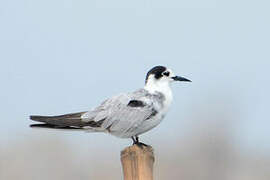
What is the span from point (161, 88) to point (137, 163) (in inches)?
105

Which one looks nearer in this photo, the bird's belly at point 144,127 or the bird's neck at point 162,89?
the bird's belly at point 144,127

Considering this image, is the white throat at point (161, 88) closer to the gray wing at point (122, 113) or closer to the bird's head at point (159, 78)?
the bird's head at point (159, 78)

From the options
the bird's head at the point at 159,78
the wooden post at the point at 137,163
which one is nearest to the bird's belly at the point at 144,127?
the bird's head at the point at 159,78

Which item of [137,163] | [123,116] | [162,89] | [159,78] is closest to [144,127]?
[123,116]

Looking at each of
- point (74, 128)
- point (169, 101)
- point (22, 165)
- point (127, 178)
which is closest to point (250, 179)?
point (22, 165)

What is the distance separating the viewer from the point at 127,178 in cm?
838

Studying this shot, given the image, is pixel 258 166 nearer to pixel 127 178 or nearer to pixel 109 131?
pixel 109 131

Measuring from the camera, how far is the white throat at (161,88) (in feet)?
35.6

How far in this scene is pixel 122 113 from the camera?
10180 millimetres

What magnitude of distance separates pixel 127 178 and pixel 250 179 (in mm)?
10007

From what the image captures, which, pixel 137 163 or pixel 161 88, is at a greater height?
pixel 161 88

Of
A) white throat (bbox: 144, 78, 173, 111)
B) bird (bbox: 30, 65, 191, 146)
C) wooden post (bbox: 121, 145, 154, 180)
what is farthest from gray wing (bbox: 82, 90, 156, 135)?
Answer: wooden post (bbox: 121, 145, 154, 180)

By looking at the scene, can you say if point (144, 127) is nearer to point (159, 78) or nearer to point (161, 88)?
point (161, 88)

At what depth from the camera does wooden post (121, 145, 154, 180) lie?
27.4 ft
